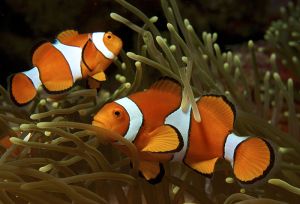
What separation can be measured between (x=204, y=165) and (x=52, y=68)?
55 cm

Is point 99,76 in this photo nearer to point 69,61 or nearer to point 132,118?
point 69,61

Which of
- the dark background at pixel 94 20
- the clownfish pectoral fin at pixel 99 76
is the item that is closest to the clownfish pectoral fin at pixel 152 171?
the clownfish pectoral fin at pixel 99 76

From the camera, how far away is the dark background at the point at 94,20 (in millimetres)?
2398

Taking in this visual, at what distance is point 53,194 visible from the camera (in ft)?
4.27

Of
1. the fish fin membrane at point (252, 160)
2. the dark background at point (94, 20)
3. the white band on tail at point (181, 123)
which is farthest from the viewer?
the dark background at point (94, 20)

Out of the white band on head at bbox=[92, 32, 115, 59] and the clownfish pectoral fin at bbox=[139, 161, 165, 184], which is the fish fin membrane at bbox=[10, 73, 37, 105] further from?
the clownfish pectoral fin at bbox=[139, 161, 165, 184]

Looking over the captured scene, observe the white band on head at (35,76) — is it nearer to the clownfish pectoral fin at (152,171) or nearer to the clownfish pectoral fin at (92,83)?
the clownfish pectoral fin at (92,83)

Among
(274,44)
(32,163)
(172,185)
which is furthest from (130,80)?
Answer: (274,44)

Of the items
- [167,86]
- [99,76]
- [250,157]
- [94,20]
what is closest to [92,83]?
[99,76]

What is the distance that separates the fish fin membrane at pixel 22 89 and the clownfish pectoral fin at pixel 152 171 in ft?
1.34

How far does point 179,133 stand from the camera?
1.13 m

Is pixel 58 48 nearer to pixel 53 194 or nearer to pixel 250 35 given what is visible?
pixel 53 194

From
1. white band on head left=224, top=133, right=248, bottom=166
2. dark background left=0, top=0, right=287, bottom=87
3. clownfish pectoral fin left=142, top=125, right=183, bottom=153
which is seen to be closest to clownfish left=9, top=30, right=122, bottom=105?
clownfish pectoral fin left=142, top=125, right=183, bottom=153

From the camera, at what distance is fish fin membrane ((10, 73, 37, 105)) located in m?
1.35
